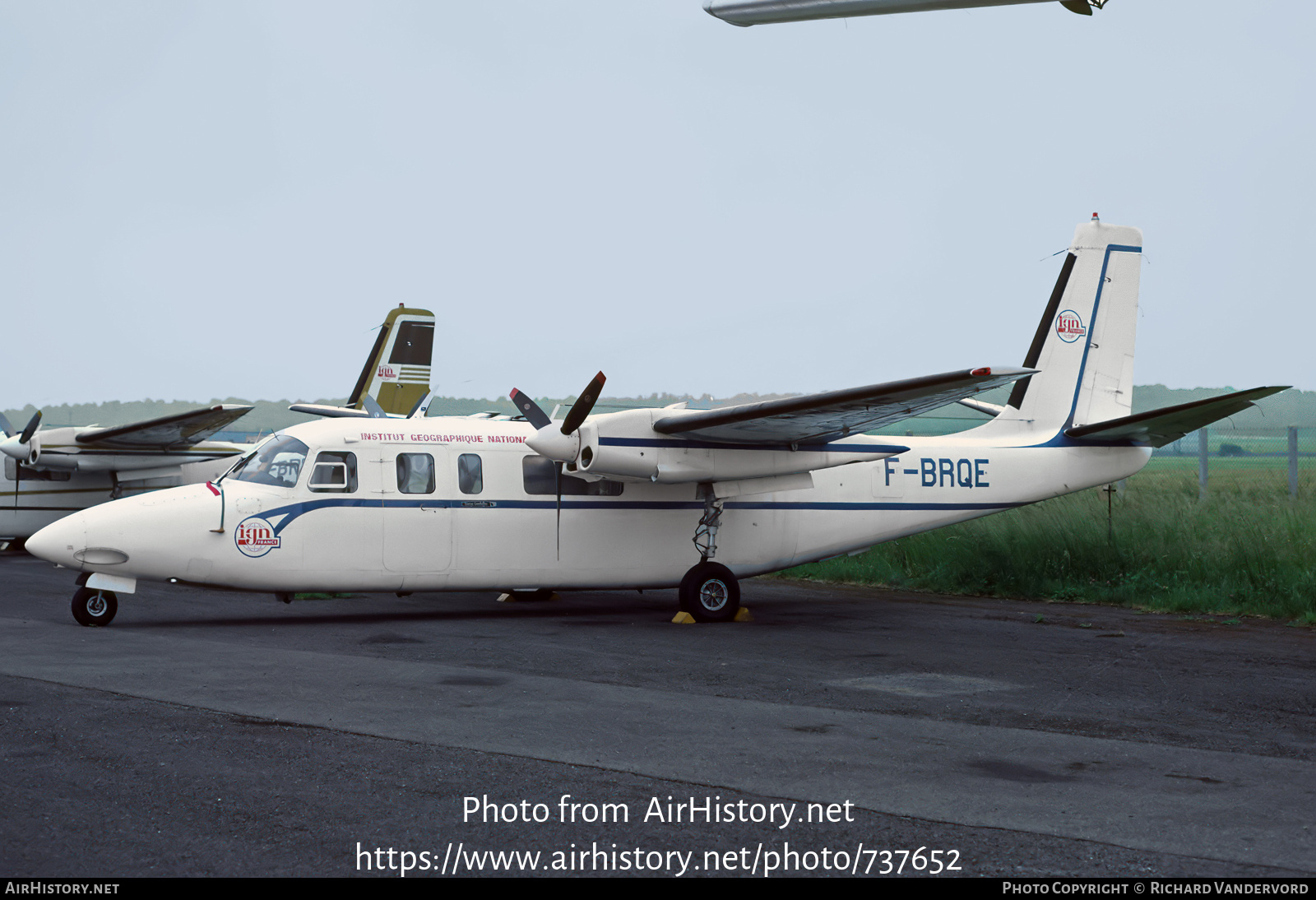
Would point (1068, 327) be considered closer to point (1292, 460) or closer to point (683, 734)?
point (1292, 460)

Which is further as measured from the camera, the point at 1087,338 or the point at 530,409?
the point at 1087,338

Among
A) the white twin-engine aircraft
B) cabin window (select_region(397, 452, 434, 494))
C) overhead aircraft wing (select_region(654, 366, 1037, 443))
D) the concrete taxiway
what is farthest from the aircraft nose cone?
overhead aircraft wing (select_region(654, 366, 1037, 443))

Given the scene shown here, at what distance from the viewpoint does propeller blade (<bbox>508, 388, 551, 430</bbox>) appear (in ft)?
43.4

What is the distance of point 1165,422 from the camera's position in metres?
14.5

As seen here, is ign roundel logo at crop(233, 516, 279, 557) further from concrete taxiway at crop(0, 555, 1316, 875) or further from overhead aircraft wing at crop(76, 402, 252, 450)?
overhead aircraft wing at crop(76, 402, 252, 450)

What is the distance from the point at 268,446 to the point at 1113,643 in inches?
350

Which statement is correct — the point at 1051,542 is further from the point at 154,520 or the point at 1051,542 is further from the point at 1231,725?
the point at 154,520

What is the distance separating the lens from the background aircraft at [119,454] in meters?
22.0

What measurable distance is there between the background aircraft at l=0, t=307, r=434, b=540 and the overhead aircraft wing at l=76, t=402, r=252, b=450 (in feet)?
0.05

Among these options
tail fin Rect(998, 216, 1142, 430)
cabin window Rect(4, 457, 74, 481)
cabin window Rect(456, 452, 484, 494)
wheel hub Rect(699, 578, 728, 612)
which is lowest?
wheel hub Rect(699, 578, 728, 612)

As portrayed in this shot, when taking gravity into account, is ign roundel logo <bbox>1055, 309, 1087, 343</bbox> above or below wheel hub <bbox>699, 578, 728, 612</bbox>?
above

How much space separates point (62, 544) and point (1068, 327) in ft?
40.2

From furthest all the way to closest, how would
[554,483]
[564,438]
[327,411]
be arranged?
[327,411], [554,483], [564,438]

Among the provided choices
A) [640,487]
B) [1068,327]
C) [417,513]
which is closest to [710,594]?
[640,487]
